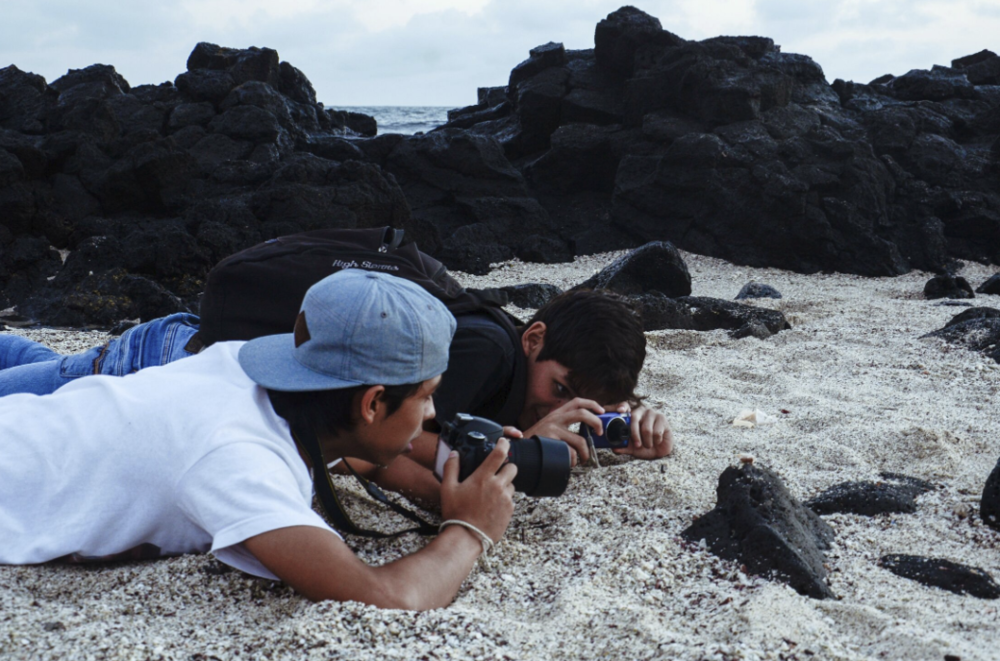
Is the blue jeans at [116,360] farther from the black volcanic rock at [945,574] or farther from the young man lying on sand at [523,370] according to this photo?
the black volcanic rock at [945,574]

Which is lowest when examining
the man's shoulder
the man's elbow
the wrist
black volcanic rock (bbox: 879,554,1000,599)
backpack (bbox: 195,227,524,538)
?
black volcanic rock (bbox: 879,554,1000,599)

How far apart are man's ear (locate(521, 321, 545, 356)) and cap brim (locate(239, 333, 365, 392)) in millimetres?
1234

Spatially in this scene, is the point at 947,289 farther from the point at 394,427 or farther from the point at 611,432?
the point at 394,427

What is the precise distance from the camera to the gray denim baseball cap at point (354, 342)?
1.82 meters

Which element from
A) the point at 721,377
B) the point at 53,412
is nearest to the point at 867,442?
the point at 721,377

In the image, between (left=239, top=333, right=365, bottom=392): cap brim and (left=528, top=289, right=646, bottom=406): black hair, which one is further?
(left=528, top=289, right=646, bottom=406): black hair

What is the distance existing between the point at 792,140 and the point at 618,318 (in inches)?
348

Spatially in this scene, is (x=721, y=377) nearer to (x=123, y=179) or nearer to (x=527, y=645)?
(x=527, y=645)

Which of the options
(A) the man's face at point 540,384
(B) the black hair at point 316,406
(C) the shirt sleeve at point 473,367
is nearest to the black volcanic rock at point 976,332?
(A) the man's face at point 540,384

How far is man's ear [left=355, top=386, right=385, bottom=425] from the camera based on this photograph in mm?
1852

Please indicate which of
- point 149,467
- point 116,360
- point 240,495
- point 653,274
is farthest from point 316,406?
point 653,274

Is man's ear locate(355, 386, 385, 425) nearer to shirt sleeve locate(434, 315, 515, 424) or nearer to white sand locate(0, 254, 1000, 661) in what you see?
white sand locate(0, 254, 1000, 661)

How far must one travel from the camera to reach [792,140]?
10.8 metres

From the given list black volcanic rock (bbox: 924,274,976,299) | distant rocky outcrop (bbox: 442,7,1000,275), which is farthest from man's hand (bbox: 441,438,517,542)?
distant rocky outcrop (bbox: 442,7,1000,275)
